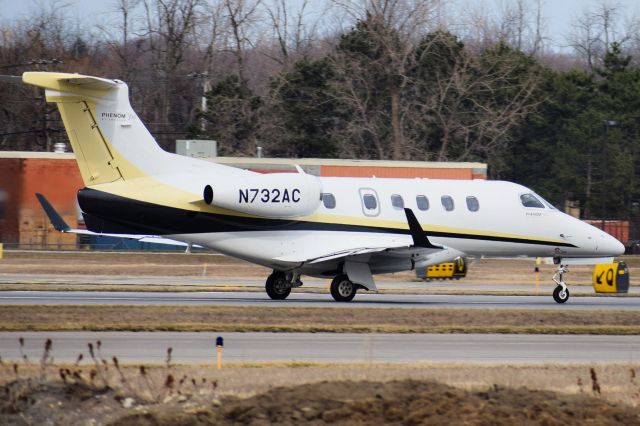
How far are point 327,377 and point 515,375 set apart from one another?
8.58 feet

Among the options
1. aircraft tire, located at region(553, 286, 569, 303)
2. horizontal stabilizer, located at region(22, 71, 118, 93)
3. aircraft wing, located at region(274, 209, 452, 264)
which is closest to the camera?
horizontal stabilizer, located at region(22, 71, 118, 93)

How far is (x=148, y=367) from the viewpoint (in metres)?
15.2

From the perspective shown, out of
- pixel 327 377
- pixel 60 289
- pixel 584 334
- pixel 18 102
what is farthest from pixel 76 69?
pixel 327 377

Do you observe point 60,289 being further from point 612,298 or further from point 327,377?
point 327,377

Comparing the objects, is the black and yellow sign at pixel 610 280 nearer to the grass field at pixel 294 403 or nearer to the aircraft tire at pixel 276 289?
the aircraft tire at pixel 276 289

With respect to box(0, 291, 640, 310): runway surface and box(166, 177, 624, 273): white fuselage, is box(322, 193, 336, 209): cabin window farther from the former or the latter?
box(0, 291, 640, 310): runway surface

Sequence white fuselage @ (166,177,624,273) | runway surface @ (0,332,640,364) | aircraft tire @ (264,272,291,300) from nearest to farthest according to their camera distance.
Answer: runway surface @ (0,332,640,364) < white fuselage @ (166,177,624,273) < aircraft tire @ (264,272,291,300)

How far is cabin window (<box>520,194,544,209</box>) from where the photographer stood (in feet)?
100

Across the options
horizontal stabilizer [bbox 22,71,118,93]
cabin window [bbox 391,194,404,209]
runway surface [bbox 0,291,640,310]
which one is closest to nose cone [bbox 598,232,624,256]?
runway surface [bbox 0,291,640,310]

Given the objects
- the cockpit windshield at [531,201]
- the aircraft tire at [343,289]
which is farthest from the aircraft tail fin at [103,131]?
the cockpit windshield at [531,201]

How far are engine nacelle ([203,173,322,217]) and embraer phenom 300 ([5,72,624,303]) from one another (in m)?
0.03

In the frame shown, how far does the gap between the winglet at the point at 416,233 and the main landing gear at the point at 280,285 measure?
348 cm

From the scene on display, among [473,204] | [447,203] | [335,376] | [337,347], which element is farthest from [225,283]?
[335,376]

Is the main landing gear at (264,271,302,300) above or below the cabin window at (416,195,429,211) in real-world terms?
below
